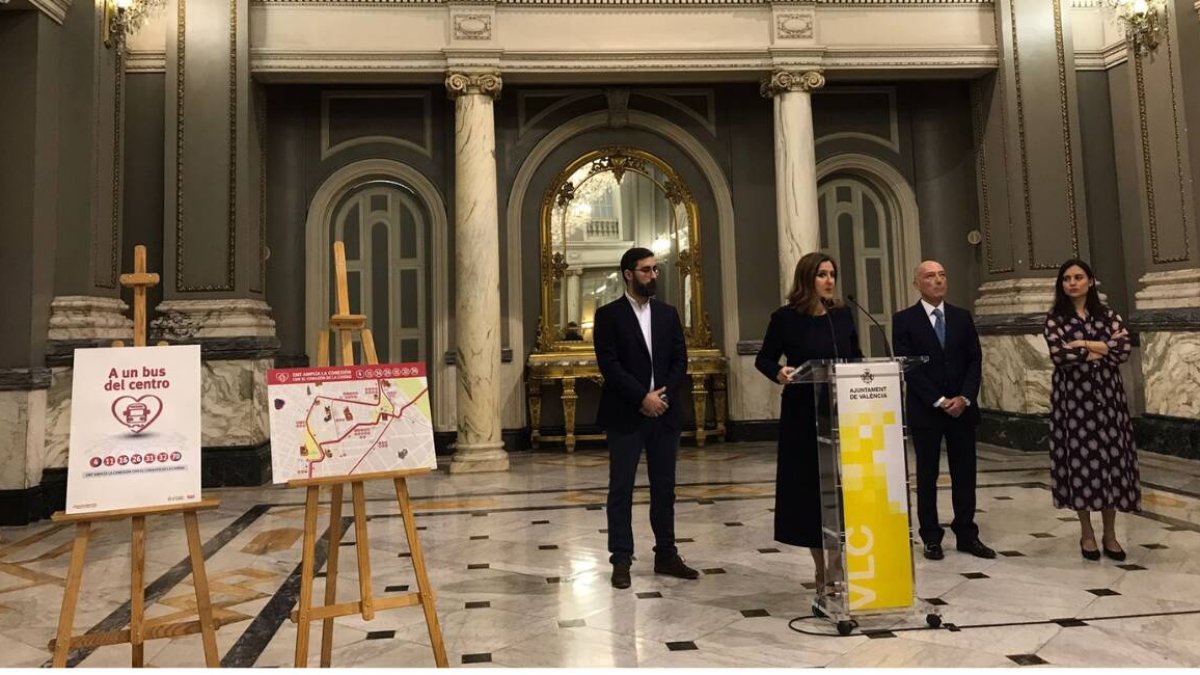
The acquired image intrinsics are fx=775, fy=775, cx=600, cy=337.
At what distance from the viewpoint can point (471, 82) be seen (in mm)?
7461

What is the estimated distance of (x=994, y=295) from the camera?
26.3ft

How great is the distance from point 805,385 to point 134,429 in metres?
2.44

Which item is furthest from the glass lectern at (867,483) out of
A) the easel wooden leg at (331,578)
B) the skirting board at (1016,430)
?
the skirting board at (1016,430)

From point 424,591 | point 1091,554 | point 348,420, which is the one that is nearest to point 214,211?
point 348,420

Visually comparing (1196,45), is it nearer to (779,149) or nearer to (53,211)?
(779,149)

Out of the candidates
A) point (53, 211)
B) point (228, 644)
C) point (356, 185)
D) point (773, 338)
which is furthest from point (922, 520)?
point (356, 185)

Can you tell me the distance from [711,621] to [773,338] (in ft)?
3.93

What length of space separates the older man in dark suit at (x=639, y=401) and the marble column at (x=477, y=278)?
3676 millimetres

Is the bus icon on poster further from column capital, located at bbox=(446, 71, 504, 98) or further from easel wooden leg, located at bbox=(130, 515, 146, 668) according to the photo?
column capital, located at bbox=(446, 71, 504, 98)

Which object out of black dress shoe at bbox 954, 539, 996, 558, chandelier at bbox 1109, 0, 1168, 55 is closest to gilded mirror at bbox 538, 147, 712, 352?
chandelier at bbox 1109, 0, 1168, 55

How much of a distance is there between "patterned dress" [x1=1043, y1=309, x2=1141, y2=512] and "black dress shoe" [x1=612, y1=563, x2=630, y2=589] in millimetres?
2235

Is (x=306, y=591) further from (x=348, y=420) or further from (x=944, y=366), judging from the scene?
(x=944, y=366)

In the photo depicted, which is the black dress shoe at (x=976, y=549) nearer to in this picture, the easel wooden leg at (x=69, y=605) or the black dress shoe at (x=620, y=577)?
the black dress shoe at (x=620, y=577)

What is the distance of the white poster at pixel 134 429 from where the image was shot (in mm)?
2396
